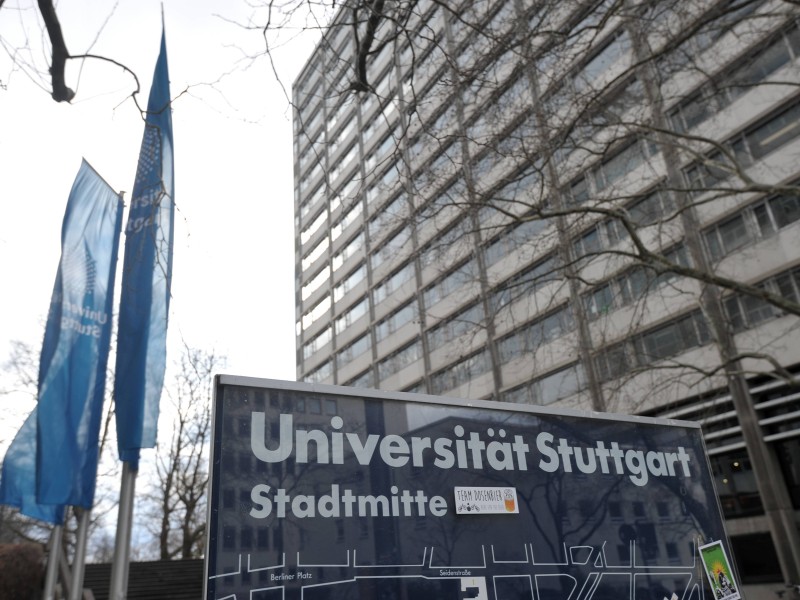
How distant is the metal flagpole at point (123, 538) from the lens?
4.75 metres

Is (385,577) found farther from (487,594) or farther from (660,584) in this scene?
(660,584)

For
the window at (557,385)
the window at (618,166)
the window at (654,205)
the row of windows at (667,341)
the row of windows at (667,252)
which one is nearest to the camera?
the row of windows at (667,252)

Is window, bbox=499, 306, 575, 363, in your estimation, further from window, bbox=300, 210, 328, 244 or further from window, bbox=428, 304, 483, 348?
window, bbox=300, 210, 328, 244

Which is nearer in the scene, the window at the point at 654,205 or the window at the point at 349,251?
the window at the point at 654,205

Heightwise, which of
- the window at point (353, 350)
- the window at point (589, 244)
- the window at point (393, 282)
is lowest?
the window at point (589, 244)

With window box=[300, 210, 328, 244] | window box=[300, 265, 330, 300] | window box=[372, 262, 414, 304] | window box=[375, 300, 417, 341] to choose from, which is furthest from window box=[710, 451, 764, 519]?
window box=[300, 210, 328, 244]

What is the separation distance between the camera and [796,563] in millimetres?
16844

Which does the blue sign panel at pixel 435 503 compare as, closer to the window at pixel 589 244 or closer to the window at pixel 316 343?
the window at pixel 589 244

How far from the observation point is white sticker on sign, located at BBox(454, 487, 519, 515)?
310 cm

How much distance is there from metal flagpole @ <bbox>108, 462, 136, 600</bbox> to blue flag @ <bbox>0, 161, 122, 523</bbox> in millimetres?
1089

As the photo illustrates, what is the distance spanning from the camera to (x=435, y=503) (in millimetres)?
3053

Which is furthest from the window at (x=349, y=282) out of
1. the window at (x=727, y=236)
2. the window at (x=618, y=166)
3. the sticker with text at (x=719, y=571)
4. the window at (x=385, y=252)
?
the sticker with text at (x=719, y=571)

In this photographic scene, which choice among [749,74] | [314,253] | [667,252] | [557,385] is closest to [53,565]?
[667,252]

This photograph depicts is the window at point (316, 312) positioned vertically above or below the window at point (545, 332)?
above
